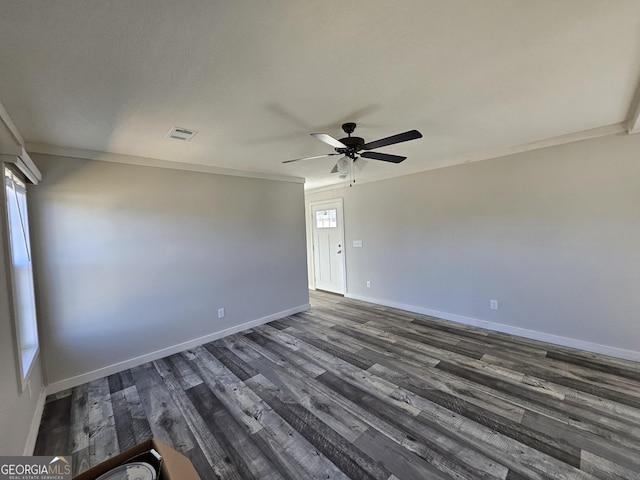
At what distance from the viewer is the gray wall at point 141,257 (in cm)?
259

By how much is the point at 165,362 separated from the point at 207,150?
2.48 meters

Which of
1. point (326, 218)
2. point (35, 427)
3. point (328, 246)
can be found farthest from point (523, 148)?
point (35, 427)

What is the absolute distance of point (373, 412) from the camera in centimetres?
212

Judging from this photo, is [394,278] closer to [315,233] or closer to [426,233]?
[426,233]

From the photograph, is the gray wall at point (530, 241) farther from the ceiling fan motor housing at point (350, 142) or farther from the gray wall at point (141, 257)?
the gray wall at point (141, 257)

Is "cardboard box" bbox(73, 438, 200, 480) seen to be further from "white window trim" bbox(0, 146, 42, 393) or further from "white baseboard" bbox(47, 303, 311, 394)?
"white baseboard" bbox(47, 303, 311, 394)

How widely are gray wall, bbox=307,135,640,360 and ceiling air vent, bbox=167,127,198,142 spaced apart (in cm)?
325

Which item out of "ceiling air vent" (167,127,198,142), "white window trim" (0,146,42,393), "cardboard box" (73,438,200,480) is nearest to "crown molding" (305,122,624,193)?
"ceiling air vent" (167,127,198,142)

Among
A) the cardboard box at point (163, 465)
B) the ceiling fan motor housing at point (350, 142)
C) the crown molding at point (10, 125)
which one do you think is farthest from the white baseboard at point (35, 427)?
the ceiling fan motor housing at point (350, 142)

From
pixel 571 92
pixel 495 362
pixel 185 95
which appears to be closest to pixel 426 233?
pixel 495 362

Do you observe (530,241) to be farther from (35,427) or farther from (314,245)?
(35,427)

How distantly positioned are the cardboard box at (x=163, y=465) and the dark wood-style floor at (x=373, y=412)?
43.8 inches

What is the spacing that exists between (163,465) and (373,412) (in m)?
1.79

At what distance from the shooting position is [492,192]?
353 centimetres
